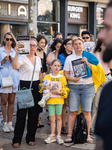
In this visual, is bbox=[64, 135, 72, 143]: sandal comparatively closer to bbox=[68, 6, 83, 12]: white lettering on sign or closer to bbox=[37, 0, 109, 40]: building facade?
bbox=[37, 0, 109, 40]: building facade

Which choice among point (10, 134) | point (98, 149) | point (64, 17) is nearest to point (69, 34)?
point (64, 17)

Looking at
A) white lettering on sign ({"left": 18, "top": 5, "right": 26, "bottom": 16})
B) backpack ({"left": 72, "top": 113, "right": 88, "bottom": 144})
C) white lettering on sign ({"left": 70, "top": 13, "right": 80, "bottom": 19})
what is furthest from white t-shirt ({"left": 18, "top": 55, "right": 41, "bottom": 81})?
white lettering on sign ({"left": 70, "top": 13, "right": 80, "bottom": 19})

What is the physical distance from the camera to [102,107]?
119 cm

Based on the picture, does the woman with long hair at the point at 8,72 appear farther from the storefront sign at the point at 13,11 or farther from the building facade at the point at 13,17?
the storefront sign at the point at 13,11

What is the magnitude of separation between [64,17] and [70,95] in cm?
1313

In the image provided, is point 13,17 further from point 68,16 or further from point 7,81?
point 7,81

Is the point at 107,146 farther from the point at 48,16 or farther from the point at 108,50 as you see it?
the point at 48,16

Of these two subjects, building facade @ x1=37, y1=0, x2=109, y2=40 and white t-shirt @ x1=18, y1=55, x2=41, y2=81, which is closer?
white t-shirt @ x1=18, y1=55, x2=41, y2=81

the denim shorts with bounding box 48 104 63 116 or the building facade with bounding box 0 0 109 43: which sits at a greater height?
the building facade with bounding box 0 0 109 43

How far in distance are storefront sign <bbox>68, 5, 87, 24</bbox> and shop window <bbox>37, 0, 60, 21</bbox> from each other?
93 cm

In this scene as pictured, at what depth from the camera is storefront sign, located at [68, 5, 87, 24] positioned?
18.3 metres

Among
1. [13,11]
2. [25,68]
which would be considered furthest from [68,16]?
[25,68]

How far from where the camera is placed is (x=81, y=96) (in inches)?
205

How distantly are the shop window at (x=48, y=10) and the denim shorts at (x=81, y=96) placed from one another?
1219cm
